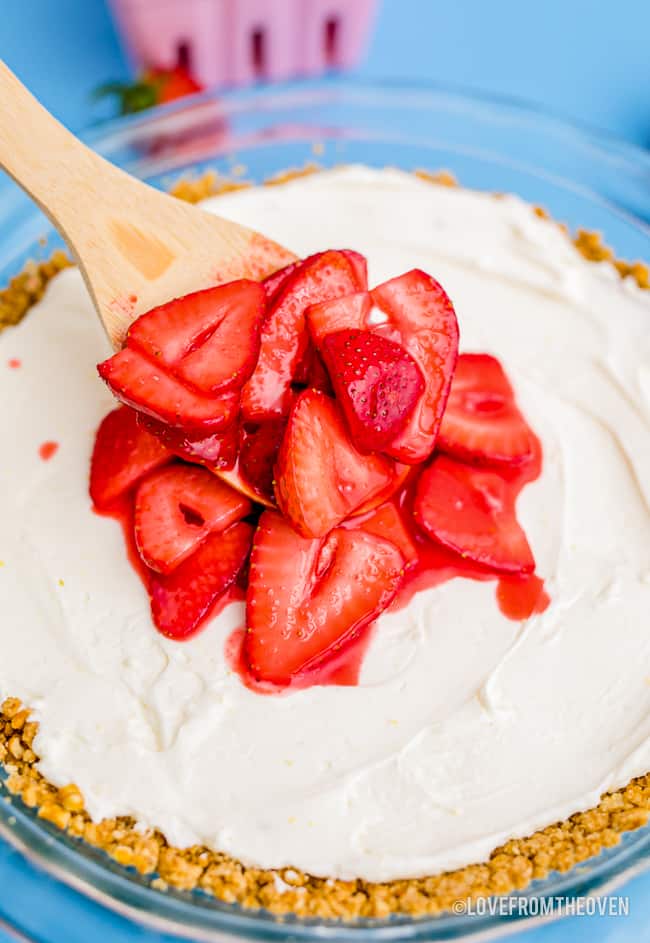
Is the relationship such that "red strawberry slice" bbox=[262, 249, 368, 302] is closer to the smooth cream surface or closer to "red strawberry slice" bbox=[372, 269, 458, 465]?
"red strawberry slice" bbox=[372, 269, 458, 465]

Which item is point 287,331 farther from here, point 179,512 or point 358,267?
point 179,512

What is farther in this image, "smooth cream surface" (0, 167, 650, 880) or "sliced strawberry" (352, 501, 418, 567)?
"sliced strawberry" (352, 501, 418, 567)

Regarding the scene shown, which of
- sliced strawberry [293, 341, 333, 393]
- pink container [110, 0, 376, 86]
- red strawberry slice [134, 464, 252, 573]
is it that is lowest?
red strawberry slice [134, 464, 252, 573]

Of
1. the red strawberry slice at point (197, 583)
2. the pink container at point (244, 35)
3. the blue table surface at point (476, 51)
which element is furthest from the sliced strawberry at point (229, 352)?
the blue table surface at point (476, 51)

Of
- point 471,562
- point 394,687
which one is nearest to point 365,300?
point 471,562

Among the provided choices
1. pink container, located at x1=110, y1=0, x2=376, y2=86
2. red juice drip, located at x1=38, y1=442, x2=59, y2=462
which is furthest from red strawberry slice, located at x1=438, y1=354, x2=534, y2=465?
pink container, located at x1=110, y1=0, x2=376, y2=86

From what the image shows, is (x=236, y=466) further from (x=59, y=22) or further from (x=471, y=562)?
(x=59, y=22)

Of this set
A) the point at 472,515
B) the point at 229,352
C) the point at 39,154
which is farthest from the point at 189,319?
the point at 472,515
